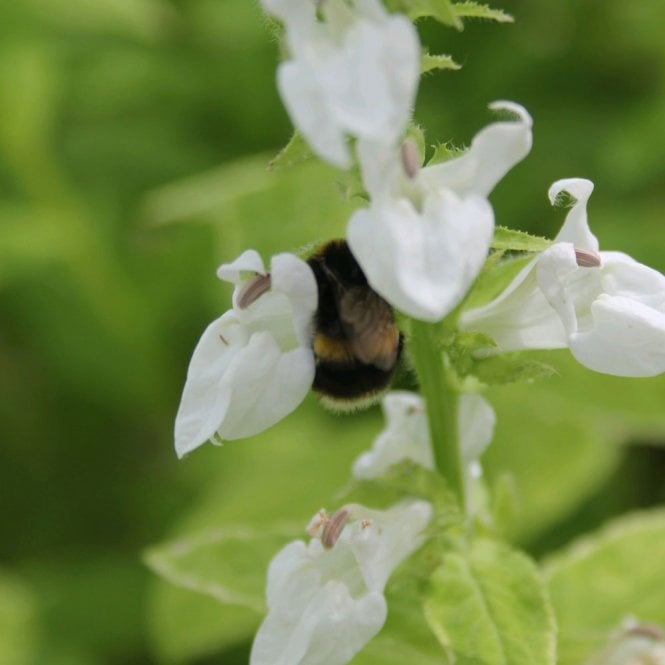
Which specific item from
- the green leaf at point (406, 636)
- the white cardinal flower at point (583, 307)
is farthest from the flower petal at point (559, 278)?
the green leaf at point (406, 636)

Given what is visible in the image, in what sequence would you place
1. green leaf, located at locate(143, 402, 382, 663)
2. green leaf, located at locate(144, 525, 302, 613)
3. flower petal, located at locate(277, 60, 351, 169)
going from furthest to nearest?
green leaf, located at locate(143, 402, 382, 663)
green leaf, located at locate(144, 525, 302, 613)
flower petal, located at locate(277, 60, 351, 169)

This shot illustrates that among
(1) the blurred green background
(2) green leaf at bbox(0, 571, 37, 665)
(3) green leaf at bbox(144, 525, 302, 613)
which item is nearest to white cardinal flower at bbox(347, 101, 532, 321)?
(3) green leaf at bbox(144, 525, 302, 613)

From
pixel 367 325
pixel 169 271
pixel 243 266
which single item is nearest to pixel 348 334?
pixel 367 325

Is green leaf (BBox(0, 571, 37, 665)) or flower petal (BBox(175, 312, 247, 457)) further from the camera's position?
green leaf (BBox(0, 571, 37, 665))

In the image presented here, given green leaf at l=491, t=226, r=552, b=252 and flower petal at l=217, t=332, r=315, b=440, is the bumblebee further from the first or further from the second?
green leaf at l=491, t=226, r=552, b=252

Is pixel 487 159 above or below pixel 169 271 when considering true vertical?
above

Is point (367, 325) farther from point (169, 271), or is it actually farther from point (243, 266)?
point (169, 271)
